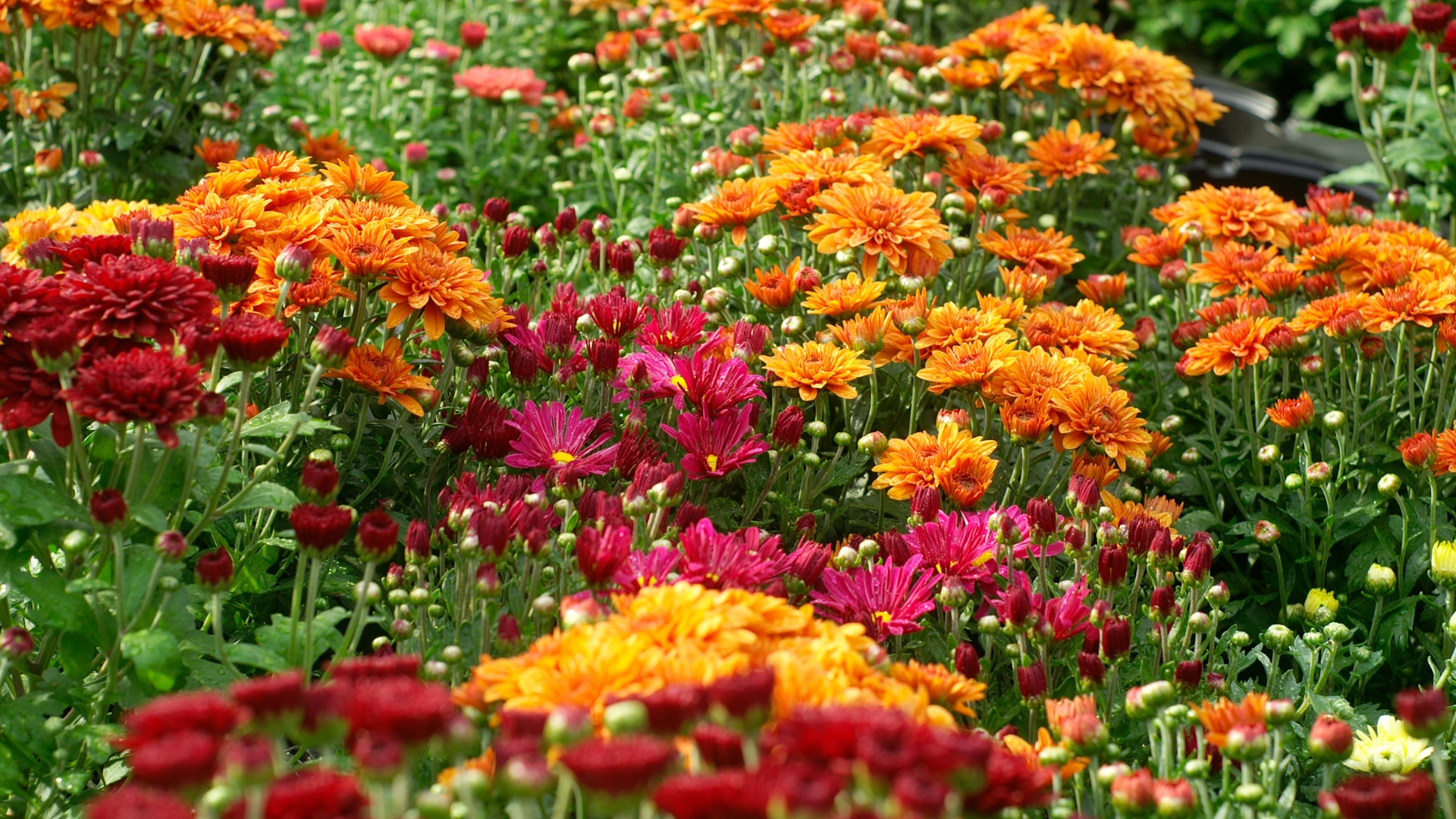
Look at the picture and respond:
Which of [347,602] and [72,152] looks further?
[72,152]

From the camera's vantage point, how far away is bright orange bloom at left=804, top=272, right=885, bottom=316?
258cm

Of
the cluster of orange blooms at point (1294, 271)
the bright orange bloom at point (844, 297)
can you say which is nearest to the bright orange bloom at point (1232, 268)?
the cluster of orange blooms at point (1294, 271)

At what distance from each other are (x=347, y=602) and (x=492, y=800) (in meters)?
0.98

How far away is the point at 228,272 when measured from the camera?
6.28 ft

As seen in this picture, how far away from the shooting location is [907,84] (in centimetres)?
370

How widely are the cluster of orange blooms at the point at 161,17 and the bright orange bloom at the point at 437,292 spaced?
1619 millimetres

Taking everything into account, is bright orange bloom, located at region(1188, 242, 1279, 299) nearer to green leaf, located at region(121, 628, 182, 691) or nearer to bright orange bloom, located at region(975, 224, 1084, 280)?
bright orange bloom, located at region(975, 224, 1084, 280)

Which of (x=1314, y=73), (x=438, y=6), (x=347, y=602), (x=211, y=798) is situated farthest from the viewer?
(x=1314, y=73)

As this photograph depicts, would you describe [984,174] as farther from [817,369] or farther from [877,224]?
[817,369]

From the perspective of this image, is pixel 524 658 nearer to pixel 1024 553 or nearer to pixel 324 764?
pixel 324 764

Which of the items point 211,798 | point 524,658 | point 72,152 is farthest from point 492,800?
point 72,152

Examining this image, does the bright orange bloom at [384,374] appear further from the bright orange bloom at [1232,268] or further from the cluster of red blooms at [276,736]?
the bright orange bloom at [1232,268]

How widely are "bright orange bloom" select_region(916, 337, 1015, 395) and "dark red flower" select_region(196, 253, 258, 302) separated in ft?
3.90

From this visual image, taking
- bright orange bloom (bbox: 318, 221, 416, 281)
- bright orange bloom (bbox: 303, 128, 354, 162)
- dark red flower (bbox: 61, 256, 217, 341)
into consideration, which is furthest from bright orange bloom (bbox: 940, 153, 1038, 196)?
dark red flower (bbox: 61, 256, 217, 341)
